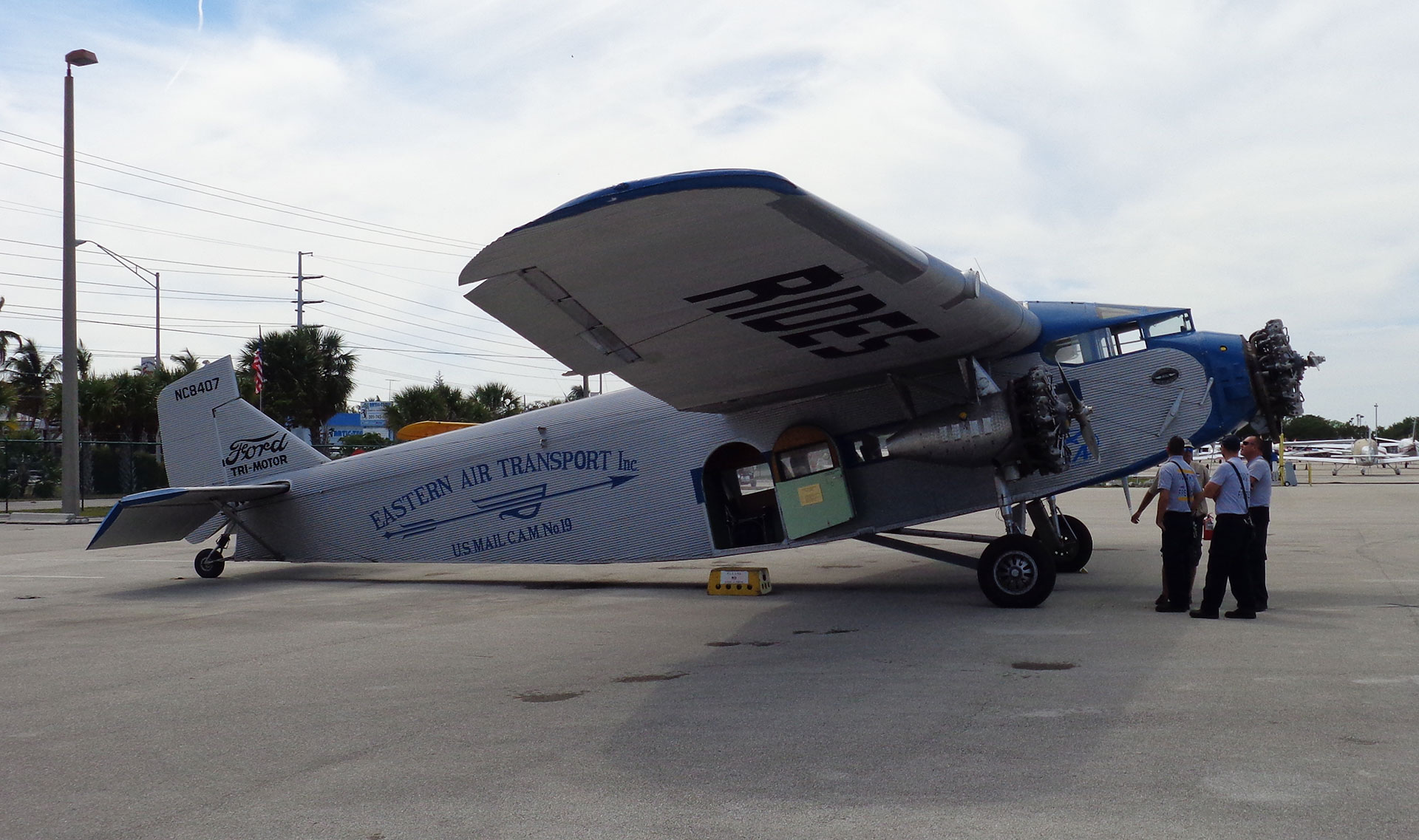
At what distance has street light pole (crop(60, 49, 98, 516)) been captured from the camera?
91.8 feet

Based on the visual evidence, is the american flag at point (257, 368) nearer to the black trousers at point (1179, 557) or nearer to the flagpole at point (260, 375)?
the flagpole at point (260, 375)

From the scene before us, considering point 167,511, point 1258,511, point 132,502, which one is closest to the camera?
point 1258,511

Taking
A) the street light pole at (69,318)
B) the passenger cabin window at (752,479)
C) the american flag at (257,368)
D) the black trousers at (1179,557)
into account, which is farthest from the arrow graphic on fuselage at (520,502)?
the american flag at (257,368)

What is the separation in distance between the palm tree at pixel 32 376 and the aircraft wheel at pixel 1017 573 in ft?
187

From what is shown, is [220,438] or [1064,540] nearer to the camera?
[1064,540]

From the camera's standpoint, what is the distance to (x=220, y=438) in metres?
15.5

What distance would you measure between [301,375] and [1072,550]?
36.2m

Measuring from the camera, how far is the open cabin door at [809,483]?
38.3ft

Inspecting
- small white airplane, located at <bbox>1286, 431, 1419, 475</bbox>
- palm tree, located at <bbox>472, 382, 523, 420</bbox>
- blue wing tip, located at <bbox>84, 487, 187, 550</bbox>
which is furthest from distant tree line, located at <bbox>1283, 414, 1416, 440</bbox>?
blue wing tip, located at <bbox>84, 487, 187, 550</bbox>

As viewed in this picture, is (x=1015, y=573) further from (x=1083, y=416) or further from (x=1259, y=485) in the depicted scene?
(x=1259, y=485)

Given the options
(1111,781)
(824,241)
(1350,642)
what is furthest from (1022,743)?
(1350,642)

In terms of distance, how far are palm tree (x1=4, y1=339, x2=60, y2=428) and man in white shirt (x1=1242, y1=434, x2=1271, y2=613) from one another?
58.7m

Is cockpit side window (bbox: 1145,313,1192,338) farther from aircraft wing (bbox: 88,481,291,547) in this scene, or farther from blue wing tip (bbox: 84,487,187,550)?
blue wing tip (bbox: 84,487,187,550)

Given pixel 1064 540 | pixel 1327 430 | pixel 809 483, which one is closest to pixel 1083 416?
pixel 809 483
